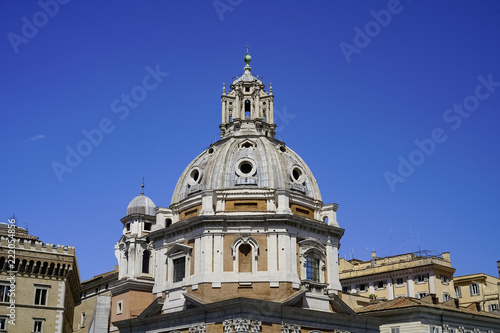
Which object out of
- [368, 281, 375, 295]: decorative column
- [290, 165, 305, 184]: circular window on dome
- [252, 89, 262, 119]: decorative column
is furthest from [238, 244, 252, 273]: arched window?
[368, 281, 375, 295]: decorative column

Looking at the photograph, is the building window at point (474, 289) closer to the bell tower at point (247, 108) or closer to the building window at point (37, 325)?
the bell tower at point (247, 108)

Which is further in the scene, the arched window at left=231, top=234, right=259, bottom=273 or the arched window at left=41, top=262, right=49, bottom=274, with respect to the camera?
the arched window at left=41, top=262, right=49, bottom=274

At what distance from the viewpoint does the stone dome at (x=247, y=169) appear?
179 ft

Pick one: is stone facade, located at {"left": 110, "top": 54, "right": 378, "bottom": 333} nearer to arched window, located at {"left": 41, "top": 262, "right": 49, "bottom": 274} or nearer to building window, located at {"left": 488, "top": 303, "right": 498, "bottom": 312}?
arched window, located at {"left": 41, "top": 262, "right": 49, "bottom": 274}

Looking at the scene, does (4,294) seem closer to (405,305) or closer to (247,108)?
(247,108)

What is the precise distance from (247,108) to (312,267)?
1630 cm

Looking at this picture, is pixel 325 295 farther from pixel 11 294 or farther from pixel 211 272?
pixel 11 294

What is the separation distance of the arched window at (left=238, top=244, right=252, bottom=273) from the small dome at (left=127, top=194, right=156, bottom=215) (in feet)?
54.6

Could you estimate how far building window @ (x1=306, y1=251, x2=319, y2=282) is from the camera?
52.9m

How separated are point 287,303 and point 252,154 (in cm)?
1304

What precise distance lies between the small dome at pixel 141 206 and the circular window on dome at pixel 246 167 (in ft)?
46.1

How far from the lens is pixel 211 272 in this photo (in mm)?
50656

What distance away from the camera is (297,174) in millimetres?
57281

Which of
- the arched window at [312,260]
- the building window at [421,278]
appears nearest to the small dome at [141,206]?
the arched window at [312,260]
